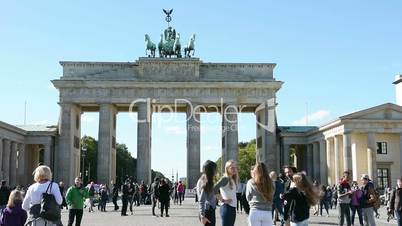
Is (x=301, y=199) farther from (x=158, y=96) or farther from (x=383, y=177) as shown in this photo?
(x=158, y=96)

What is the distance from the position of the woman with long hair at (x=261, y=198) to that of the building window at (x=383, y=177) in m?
55.1

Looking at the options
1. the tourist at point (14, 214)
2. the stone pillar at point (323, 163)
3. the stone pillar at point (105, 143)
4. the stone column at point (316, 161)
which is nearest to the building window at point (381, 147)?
the stone pillar at point (323, 163)

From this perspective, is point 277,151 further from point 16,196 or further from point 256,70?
point 16,196

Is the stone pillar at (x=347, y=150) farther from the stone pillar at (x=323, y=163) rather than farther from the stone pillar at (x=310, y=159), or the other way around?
the stone pillar at (x=310, y=159)

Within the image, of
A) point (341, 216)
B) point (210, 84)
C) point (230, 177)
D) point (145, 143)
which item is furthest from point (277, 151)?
point (230, 177)

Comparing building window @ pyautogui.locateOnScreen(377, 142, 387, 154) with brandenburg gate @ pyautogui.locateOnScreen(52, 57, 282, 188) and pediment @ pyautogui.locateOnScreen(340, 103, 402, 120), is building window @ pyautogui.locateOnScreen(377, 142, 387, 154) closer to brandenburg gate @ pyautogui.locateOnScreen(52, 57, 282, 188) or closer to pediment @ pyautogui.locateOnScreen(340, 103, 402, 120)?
pediment @ pyautogui.locateOnScreen(340, 103, 402, 120)

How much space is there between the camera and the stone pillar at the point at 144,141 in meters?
69.6

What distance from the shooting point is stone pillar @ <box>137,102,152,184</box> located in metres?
69.6

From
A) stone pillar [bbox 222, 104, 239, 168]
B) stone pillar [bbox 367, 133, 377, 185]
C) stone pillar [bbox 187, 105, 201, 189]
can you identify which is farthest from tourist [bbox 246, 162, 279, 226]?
stone pillar [bbox 222, 104, 239, 168]

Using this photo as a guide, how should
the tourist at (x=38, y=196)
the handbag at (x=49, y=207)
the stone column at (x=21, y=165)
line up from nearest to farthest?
the handbag at (x=49, y=207) → the tourist at (x=38, y=196) → the stone column at (x=21, y=165)

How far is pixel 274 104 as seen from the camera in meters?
71.1

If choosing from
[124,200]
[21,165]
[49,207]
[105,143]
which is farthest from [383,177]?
[49,207]

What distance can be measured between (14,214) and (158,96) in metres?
59.0

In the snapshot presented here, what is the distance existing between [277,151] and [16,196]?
62.7 m
